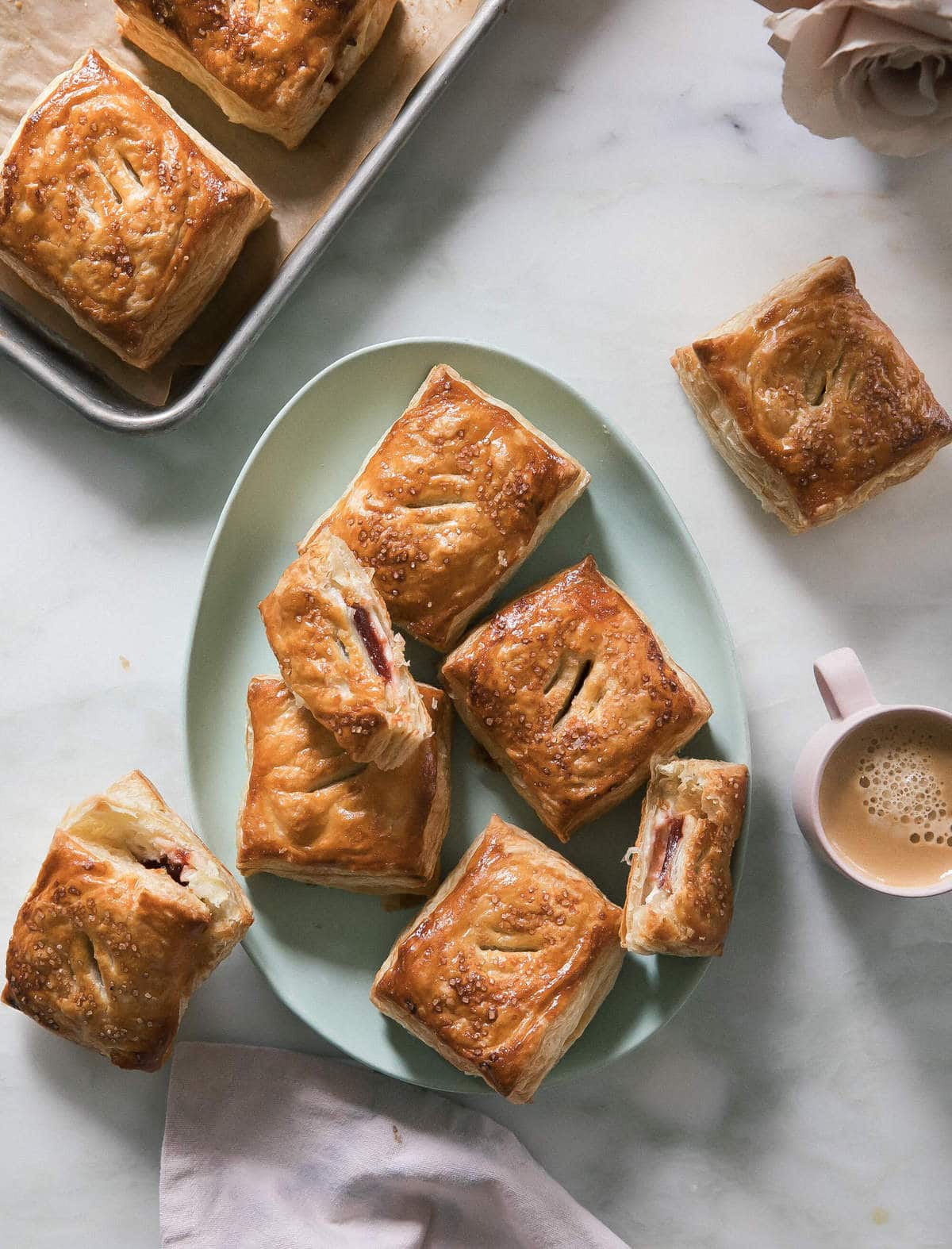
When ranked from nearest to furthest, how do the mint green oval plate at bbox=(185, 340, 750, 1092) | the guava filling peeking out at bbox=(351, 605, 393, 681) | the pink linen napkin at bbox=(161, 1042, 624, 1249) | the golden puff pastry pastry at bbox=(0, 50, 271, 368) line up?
the guava filling peeking out at bbox=(351, 605, 393, 681)
the golden puff pastry pastry at bbox=(0, 50, 271, 368)
the mint green oval plate at bbox=(185, 340, 750, 1092)
the pink linen napkin at bbox=(161, 1042, 624, 1249)

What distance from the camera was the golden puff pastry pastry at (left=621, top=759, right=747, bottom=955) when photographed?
2482mm

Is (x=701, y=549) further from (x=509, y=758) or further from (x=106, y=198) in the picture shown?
(x=106, y=198)

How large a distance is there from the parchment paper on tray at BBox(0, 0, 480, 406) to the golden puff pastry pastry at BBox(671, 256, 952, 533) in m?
1.01

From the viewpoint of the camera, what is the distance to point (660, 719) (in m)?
2.53

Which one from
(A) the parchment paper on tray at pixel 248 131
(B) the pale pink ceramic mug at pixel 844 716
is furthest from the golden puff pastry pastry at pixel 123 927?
(B) the pale pink ceramic mug at pixel 844 716

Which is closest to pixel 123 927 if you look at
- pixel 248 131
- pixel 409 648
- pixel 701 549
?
pixel 409 648

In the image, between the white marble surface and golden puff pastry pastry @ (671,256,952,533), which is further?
the white marble surface

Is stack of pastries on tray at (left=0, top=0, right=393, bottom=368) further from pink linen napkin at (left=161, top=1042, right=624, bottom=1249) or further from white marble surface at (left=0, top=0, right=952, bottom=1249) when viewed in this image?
pink linen napkin at (left=161, top=1042, right=624, bottom=1249)

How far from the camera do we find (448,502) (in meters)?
2.59

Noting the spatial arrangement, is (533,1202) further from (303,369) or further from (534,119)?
(534,119)

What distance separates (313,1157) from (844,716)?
1.78 meters

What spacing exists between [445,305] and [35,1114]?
2.41 metres

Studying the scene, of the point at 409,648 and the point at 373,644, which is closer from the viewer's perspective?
the point at 373,644

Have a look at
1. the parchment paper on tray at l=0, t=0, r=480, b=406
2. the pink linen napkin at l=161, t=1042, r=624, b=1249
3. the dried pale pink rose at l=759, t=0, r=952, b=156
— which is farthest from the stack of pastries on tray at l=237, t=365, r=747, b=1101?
the dried pale pink rose at l=759, t=0, r=952, b=156
